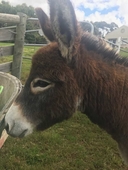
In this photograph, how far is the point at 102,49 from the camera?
7.13 feet

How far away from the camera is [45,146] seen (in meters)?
4.18

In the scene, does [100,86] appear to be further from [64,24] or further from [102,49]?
[64,24]

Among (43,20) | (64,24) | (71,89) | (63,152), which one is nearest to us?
(64,24)

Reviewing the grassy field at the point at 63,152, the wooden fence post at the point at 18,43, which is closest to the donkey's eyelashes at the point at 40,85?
the grassy field at the point at 63,152

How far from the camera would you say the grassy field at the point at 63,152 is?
3.69 m

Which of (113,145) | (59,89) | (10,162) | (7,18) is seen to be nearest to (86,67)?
(59,89)

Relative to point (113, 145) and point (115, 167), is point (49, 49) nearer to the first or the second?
point (115, 167)

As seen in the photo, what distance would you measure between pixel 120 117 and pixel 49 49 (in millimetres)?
878

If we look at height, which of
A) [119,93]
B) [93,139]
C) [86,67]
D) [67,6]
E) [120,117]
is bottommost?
[93,139]

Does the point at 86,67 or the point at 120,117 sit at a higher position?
the point at 86,67

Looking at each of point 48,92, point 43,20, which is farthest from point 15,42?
point 48,92

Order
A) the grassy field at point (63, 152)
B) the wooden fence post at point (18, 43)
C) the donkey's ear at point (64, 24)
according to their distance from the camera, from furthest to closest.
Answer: the wooden fence post at point (18, 43) → the grassy field at point (63, 152) → the donkey's ear at point (64, 24)

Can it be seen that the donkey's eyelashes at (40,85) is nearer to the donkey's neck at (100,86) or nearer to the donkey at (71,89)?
the donkey at (71,89)

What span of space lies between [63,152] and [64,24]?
277 centimetres
